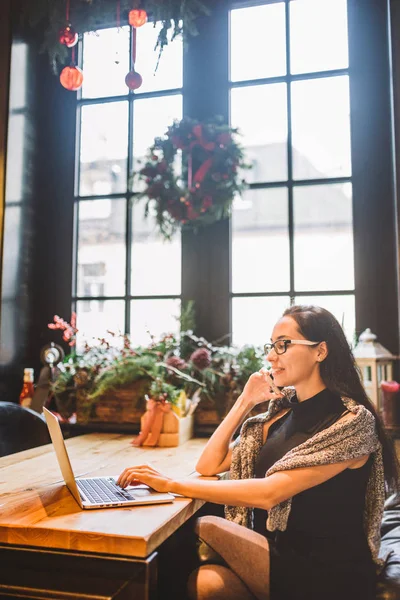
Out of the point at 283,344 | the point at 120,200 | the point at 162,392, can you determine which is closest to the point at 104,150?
the point at 120,200

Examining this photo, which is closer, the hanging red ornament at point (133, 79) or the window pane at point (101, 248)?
the hanging red ornament at point (133, 79)

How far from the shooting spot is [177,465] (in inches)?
82.2

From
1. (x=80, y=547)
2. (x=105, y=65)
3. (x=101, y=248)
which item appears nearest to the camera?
(x=80, y=547)

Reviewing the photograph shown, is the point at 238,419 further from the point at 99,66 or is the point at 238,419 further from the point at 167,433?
the point at 99,66

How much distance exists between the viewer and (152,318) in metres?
3.46

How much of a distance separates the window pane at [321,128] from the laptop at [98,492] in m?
2.27

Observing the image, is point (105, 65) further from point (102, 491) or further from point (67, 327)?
point (102, 491)

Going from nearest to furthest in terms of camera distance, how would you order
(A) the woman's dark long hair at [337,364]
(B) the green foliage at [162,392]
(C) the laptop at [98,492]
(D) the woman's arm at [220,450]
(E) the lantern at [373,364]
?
1. (C) the laptop at [98,492]
2. (A) the woman's dark long hair at [337,364]
3. (D) the woman's arm at [220,450]
4. (B) the green foliage at [162,392]
5. (E) the lantern at [373,364]

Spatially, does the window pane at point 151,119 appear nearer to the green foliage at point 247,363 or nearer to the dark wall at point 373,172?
the dark wall at point 373,172

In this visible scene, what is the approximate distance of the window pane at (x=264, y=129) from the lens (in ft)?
11.2

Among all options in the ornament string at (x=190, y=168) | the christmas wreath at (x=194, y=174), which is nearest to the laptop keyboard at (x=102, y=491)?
the christmas wreath at (x=194, y=174)

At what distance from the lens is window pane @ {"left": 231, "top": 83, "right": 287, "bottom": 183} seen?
134 inches

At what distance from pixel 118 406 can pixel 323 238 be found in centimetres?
149

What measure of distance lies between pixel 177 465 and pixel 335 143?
7.01ft
